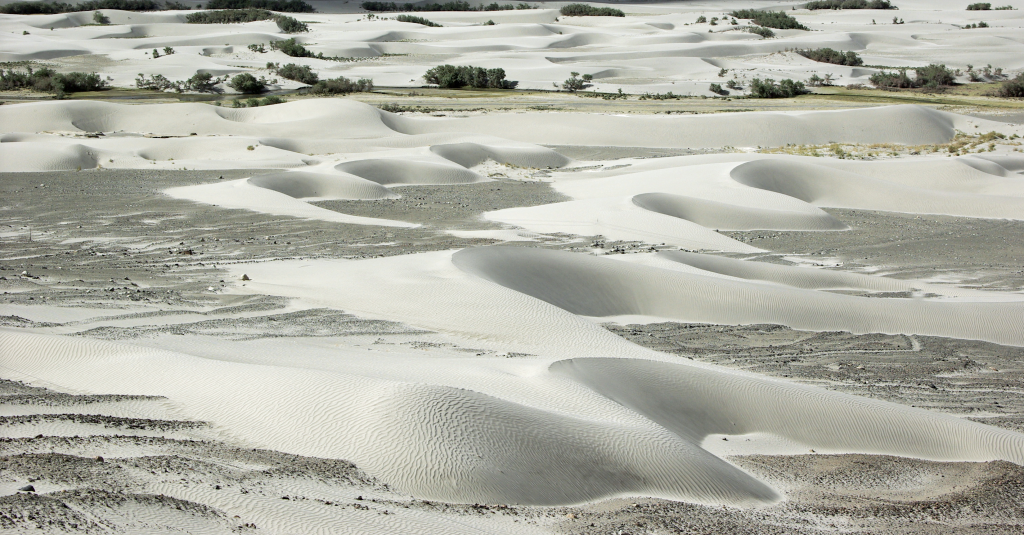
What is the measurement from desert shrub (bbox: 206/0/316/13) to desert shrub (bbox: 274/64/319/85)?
4582 cm

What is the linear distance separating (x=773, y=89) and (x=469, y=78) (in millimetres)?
14301

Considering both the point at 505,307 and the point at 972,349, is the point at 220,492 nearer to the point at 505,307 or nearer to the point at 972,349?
the point at 505,307

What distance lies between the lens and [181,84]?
39.1 metres

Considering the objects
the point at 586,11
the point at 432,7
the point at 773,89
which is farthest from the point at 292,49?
the point at 432,7

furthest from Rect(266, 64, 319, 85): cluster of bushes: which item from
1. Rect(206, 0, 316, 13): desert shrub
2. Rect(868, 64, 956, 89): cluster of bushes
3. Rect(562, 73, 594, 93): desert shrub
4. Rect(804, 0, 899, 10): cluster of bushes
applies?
Rect(804, 0, 899, 10): cluster of bushes

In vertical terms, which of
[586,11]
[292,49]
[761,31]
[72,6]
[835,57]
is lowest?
[835,57]

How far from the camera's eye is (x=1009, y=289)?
10344 mm

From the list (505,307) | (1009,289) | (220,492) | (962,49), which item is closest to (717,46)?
(962,49)

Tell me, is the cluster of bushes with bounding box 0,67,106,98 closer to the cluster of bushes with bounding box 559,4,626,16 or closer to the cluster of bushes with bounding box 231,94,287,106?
the cluster of bushes with bounding box 231,94,287,106

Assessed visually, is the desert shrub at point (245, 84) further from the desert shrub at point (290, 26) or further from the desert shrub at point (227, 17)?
the desert shrub at point (227, 17)

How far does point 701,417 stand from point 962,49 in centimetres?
5653

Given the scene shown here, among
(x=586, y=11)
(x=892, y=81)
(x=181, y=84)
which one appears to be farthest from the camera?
(x=586, y=11)

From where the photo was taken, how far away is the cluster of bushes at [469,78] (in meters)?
41.9

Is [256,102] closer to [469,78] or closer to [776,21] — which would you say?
[469,78]
